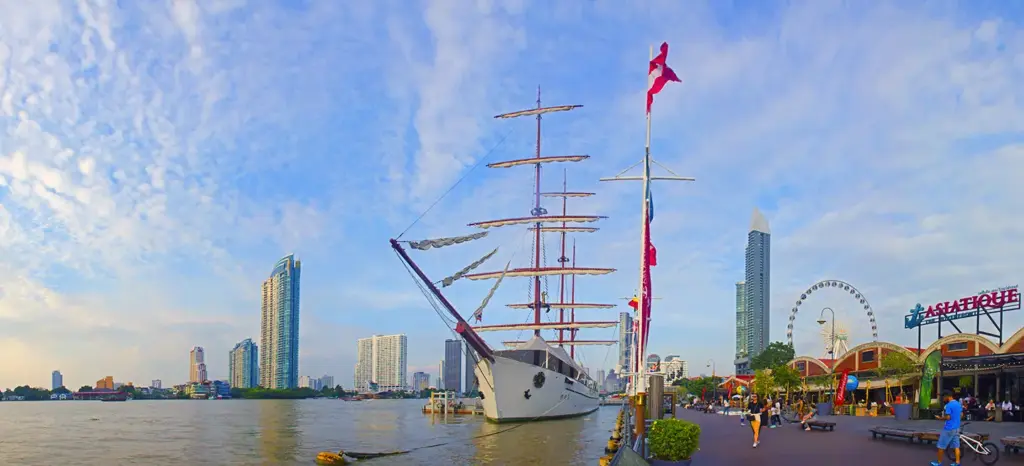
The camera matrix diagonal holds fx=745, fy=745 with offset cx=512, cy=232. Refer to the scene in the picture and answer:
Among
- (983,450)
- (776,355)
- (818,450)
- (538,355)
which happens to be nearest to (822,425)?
(818,450)

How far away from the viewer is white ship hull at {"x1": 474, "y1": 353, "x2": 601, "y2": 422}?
4834cm

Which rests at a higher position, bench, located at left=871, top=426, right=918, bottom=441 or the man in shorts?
the man in shorts

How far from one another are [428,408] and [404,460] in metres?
66.1

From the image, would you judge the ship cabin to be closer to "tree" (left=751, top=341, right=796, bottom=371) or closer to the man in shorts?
the man in shorts

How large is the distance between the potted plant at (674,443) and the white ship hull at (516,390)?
111 ft

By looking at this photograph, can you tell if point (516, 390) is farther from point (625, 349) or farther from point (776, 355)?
point (776, 355)

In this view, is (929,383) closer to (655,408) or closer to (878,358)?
(655,408)

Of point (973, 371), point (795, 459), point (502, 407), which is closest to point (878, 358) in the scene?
point (973, 371)

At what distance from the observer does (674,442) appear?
14117 millimetres

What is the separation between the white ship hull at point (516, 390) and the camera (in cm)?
4834

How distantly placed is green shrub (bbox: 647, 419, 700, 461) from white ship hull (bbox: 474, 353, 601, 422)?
111 ft

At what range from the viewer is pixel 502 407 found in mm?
48906

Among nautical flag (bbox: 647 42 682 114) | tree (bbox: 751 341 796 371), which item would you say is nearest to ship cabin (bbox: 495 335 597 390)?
nautical flag (bbox: 647 42 682 114)

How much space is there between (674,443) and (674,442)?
0.02 m
